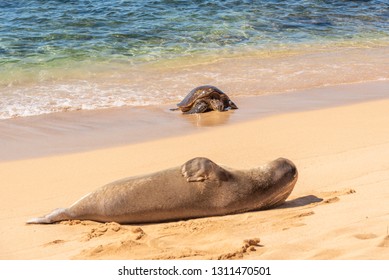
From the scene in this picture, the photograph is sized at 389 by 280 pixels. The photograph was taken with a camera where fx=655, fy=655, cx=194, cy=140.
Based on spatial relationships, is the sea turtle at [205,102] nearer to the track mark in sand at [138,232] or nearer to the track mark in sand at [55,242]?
the track mark in sand at [138,232]

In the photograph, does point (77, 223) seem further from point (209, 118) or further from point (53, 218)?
point (209, 118)

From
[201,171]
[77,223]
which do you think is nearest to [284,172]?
[201,171]

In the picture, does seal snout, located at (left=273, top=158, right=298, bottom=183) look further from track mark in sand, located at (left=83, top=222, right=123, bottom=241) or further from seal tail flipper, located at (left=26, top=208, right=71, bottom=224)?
seal tail flipper, located at (left=26, top=208, right=71, bottom=224)

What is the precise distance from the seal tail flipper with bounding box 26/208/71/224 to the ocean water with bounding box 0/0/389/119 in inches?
167

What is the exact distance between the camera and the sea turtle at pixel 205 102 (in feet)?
31.2

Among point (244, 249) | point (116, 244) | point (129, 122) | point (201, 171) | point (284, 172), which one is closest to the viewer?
point (244, 249)

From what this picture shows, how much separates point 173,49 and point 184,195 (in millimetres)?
9247

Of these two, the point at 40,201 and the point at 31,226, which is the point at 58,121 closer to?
the point at 40,201

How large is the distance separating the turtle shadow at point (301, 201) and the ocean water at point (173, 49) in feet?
15.6

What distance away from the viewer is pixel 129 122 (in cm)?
879

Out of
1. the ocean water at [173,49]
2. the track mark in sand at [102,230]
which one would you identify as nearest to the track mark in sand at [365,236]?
the track mark in sand at [102,230]

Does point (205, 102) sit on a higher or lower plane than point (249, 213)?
lower

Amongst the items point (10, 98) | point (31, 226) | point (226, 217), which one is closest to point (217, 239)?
point (226, 217)

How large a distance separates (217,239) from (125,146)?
316 cm
